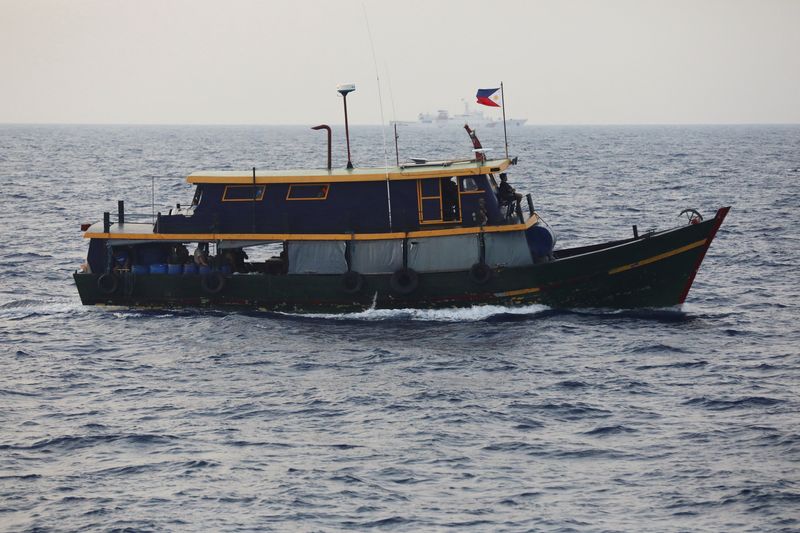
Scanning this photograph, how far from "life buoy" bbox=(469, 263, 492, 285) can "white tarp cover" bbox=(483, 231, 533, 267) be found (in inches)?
15.1

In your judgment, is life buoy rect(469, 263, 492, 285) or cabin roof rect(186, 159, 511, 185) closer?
life buoy rect(469, 263, 492, 285)

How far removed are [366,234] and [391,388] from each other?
6929mm

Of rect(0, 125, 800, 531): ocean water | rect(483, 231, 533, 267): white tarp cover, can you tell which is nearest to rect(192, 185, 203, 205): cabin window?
rect(0, 125, 800, 531): ocean water

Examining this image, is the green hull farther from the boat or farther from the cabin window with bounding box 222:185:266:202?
the cabin window with bounding box 222:185:266:202

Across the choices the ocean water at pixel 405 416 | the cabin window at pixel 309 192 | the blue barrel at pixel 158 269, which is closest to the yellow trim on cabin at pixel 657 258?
the ocean water at pixel 405 416

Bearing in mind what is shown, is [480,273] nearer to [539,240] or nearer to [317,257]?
[539,240]

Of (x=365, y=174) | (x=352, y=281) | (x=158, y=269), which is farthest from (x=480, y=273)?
(x=158, y=269)

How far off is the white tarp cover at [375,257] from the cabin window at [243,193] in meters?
2.94

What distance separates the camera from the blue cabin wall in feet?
101

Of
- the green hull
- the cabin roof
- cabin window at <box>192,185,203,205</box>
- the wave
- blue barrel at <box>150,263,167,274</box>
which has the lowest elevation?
the wave

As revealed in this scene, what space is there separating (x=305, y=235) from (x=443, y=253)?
380cm

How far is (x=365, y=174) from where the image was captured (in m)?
30.5

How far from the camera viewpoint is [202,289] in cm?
3150

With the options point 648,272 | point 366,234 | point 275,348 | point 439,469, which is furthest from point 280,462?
point 648,272
